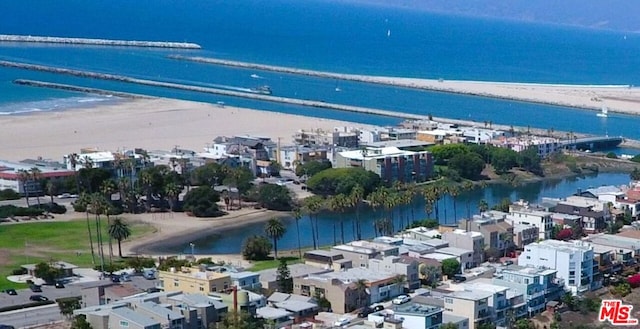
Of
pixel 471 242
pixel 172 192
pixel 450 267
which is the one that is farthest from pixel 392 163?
pixel 450 267

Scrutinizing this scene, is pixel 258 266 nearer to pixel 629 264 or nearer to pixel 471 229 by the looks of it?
pixel 471 229

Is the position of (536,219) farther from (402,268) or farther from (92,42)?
(92,42)

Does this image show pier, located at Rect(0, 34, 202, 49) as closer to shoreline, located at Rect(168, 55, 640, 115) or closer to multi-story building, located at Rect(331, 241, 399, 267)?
shoreline, located at Rect(168, 55, 640, 115)

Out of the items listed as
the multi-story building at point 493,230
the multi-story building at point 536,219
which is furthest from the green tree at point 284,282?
the multi-story building at point 536,219

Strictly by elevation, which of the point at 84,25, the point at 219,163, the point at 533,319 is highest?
the point at 84,25

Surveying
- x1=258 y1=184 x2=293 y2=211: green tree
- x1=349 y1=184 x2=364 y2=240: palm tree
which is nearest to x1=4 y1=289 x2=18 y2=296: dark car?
x1=349 y1=184 x2=364 y2=240: palm tree

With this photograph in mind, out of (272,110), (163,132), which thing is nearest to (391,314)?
(163,132)
